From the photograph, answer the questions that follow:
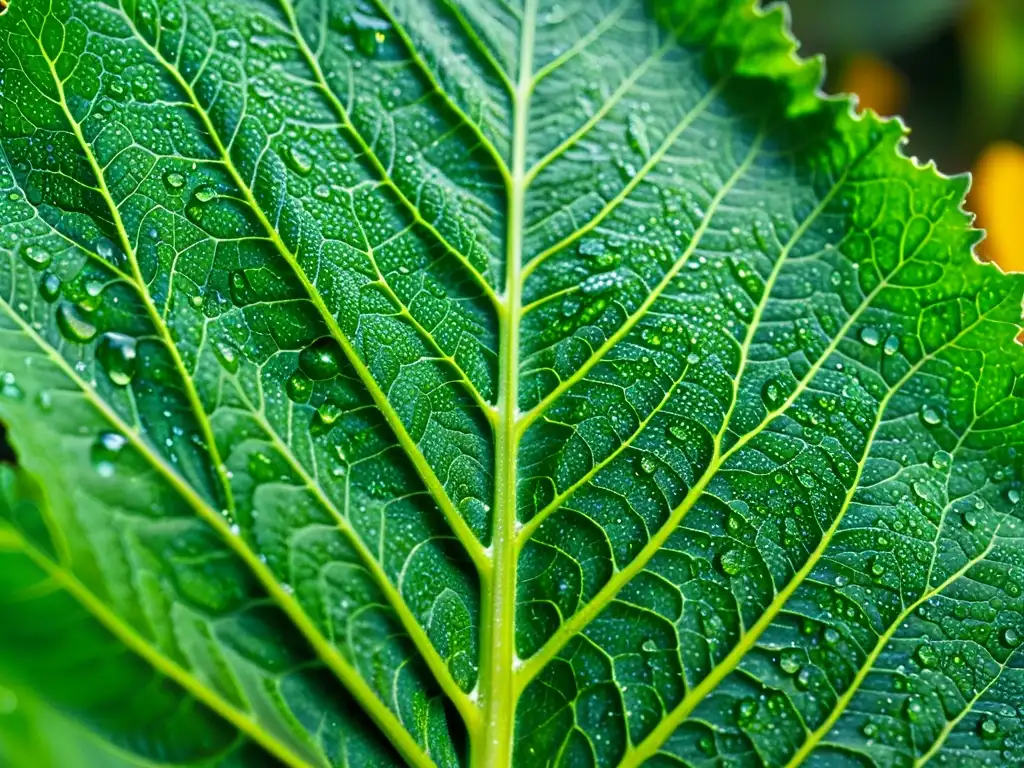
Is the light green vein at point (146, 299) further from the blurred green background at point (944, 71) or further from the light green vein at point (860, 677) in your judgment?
the blurred green background at point (944, 71)

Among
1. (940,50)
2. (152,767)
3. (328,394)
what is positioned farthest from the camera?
(940,50)

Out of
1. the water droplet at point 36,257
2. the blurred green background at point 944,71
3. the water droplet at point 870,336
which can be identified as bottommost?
the water droplet at point 36,257

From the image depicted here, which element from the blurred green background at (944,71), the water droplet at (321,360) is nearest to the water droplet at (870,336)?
the water droplet at (321,360)

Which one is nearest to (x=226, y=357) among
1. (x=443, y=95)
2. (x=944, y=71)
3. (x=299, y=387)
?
(x=299, y=387)

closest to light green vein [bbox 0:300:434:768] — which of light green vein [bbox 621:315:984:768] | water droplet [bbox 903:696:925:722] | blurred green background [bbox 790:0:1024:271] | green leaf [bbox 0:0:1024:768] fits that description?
green leaf [bbox 0:0:1024:768]

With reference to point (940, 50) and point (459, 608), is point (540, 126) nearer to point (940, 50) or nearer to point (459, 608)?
point (459, 608)

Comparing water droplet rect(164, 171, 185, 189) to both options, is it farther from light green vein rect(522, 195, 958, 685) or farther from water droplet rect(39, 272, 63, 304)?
light green vein rect(522, 195, 958, 685)

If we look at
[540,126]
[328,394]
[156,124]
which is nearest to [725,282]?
[540,126]
